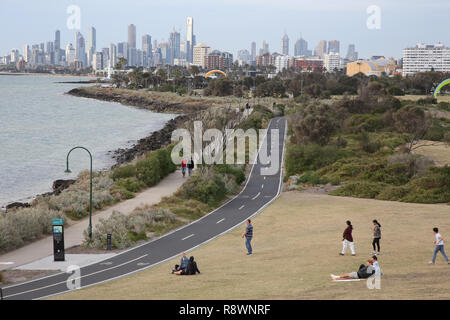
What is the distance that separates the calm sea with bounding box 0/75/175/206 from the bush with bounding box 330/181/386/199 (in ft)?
80.0

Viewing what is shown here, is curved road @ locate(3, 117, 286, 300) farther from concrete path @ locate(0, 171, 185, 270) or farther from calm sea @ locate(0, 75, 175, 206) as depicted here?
calm sea @ locate(0, 75, 175, 206)

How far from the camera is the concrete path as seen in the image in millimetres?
25688

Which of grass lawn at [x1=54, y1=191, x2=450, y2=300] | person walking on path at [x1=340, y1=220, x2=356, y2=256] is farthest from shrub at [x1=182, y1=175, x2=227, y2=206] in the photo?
person walking on path at [x1=340, y1=220, x2=356, y2=256]

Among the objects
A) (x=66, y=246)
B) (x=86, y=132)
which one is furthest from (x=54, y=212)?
(x=86, y=132)

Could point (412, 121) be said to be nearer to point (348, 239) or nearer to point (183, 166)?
point (183, 166)

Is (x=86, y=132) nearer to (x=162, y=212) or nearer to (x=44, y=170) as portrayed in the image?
(x=44, y=170)

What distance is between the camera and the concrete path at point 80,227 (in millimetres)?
25688

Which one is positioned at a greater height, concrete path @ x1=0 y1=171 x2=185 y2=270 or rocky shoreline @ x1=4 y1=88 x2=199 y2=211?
rocky shoreline @ x1=4 y1=88 x2=199 y2=211

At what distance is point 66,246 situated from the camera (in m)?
27.8

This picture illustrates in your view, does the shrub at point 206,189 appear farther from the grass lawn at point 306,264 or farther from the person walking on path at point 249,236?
the person walking on path at point 249,236

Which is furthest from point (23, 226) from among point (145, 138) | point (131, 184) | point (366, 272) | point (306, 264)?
point (145, 138)

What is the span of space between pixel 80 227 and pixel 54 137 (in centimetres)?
5946
